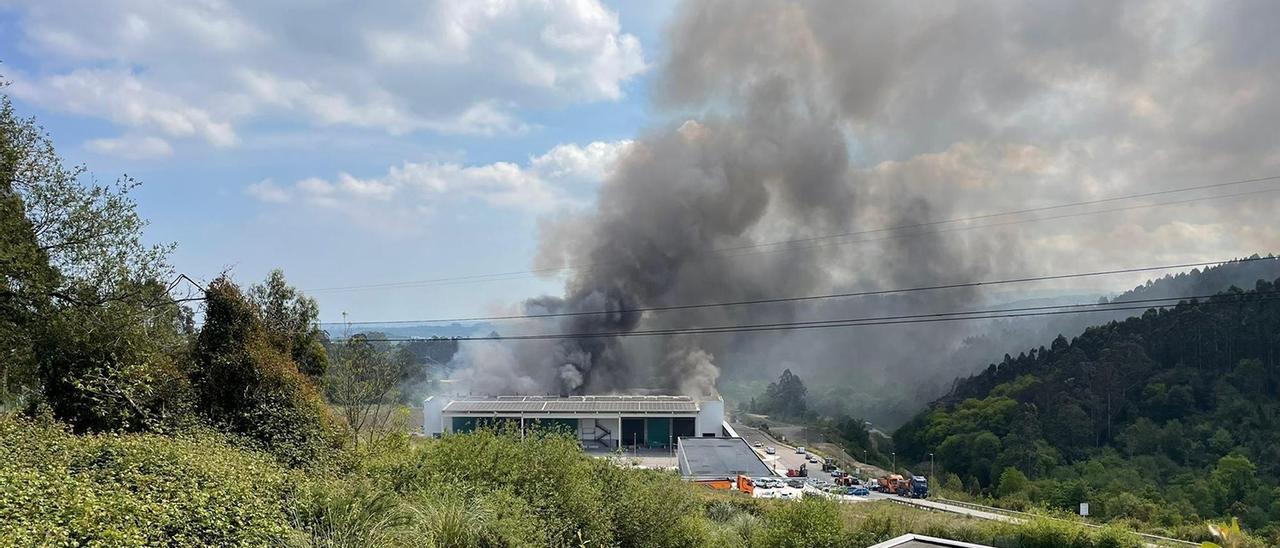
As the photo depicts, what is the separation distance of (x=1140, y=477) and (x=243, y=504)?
172 ft

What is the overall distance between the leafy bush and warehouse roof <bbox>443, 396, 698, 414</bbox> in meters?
40.3

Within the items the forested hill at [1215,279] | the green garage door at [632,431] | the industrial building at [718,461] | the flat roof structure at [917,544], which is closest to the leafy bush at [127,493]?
the flat roof structure at [917,544]

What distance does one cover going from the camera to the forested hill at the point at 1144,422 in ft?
136

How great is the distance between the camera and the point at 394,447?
14305 mm

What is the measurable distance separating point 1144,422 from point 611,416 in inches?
1420

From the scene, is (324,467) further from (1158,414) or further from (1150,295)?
(1150,295)

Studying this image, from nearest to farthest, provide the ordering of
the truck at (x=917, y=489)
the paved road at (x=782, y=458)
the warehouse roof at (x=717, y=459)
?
the warehouse roof at (x=717, y=459)
the truck at (x=917, y=489)
the paved road at (x=782, y=458)

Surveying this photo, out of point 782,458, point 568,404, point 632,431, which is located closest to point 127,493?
point 568,404

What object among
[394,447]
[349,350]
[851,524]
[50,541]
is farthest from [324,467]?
[851,524]

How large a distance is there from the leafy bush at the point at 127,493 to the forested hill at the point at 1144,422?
4047 centimetres

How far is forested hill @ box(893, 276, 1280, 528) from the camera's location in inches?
1626

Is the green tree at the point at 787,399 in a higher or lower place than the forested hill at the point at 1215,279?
lower

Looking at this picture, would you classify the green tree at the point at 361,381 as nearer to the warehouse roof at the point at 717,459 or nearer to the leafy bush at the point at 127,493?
the leafy bush at the point at 127,493

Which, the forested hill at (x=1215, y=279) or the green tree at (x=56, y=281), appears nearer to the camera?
the green tree at (x=56, y=281)
